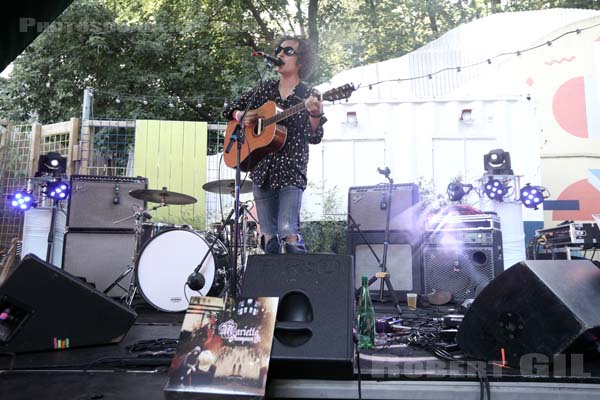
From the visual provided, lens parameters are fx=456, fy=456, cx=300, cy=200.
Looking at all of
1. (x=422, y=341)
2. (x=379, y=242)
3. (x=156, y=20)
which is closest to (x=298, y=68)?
(x=422, y=341)

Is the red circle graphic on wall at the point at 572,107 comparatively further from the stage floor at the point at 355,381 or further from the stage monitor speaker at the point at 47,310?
the stage monitor speaker at the point at 47,310

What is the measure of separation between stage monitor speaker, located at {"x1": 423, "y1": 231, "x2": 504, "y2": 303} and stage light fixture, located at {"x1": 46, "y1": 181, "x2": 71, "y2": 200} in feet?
11.9

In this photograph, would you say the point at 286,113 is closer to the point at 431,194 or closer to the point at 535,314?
the point at 535,314

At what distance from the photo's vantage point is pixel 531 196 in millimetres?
5410

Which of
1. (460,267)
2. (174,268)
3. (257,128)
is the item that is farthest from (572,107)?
(174,268)

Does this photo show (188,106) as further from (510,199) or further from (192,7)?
(510,199)

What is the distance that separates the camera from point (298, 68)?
9.39ft

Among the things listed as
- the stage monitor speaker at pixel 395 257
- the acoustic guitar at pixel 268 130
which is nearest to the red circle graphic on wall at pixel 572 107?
the stage monitor speaker at pixel 395 257

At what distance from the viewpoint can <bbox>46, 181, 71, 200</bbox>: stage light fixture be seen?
14.7 ft

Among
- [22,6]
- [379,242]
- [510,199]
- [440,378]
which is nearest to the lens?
[440,378]

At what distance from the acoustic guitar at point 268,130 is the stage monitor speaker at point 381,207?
199 cm

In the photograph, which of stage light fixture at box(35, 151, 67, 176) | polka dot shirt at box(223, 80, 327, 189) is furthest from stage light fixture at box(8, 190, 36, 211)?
polka dot shirt at box(223, 80, 327, 189)

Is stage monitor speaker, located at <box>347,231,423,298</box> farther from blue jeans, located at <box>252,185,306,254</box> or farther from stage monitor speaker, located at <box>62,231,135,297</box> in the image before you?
stage monitor speaker, located at <box>62,231,135,297</box>

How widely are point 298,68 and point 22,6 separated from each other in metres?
1.54
